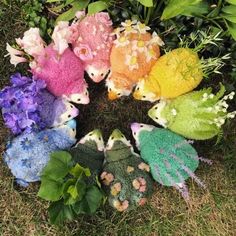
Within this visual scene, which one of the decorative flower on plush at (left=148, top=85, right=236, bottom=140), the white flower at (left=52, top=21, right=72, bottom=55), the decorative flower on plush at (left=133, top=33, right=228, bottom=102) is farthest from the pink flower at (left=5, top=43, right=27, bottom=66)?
the decorative flower on plush at (left=148, top=85, right=236, bottom=140)

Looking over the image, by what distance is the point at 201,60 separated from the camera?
2.28 metres

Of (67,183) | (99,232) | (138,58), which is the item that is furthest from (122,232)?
(138,58)

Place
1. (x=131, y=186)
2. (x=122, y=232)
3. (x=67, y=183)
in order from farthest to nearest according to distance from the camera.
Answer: (x=122, y=232), (x=131, y=186), (x=67, y=183)

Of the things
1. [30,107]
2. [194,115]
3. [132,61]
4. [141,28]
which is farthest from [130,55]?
[30,107]

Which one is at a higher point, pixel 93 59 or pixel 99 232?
pixel 93 59

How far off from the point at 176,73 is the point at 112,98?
0.30m

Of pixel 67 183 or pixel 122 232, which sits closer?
pixel 67 183

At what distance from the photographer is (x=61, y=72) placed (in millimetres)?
2262

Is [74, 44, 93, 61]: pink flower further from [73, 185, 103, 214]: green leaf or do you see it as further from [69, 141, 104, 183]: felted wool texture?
[73, 185, 103, 214]: green leaf

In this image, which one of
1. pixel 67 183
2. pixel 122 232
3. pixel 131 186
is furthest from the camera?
pixel 122 232

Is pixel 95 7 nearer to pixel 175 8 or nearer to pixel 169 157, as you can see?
pixel 175 8

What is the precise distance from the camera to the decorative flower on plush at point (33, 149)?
2.22 m

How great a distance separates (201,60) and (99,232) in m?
0.85

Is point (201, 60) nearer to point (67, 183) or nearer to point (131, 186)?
point (131, 186)
